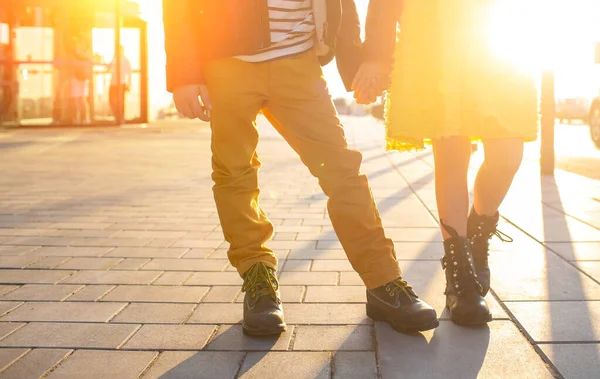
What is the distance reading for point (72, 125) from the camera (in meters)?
15.8

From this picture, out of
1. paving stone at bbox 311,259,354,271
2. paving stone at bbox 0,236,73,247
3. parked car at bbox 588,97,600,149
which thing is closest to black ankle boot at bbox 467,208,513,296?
paving stone at bbox 311,259,354,271

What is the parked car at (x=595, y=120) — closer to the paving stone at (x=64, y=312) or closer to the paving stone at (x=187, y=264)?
the paving stone at (x=187, y=264)

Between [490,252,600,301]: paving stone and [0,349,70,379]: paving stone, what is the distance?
1586mm

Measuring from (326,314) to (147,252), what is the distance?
145 cm

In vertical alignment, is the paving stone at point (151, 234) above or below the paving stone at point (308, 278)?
above

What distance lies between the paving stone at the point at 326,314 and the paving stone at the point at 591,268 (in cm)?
107

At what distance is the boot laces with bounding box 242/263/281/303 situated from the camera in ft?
8.00

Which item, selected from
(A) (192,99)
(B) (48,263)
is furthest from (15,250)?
(A) (192,99)

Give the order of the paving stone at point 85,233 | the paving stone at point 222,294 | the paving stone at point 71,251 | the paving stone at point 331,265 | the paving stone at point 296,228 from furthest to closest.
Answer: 1. the paving stone at point 296,228
2. the paving stone at point 85,233
3. the paving stone at point 71,251
4. the paving stone at point 331,265
5. the paving stone at point 222,294

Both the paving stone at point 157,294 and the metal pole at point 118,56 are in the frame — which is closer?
the paving stone at point 157,294

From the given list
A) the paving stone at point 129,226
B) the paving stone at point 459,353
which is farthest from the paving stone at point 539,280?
the paving stone at point 129,226

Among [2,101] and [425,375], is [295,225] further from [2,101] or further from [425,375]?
[2,101]

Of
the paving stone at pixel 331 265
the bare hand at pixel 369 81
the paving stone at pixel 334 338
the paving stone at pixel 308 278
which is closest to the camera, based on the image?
the paving stone at pixel 334 338

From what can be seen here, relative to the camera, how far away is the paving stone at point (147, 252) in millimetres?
3580
